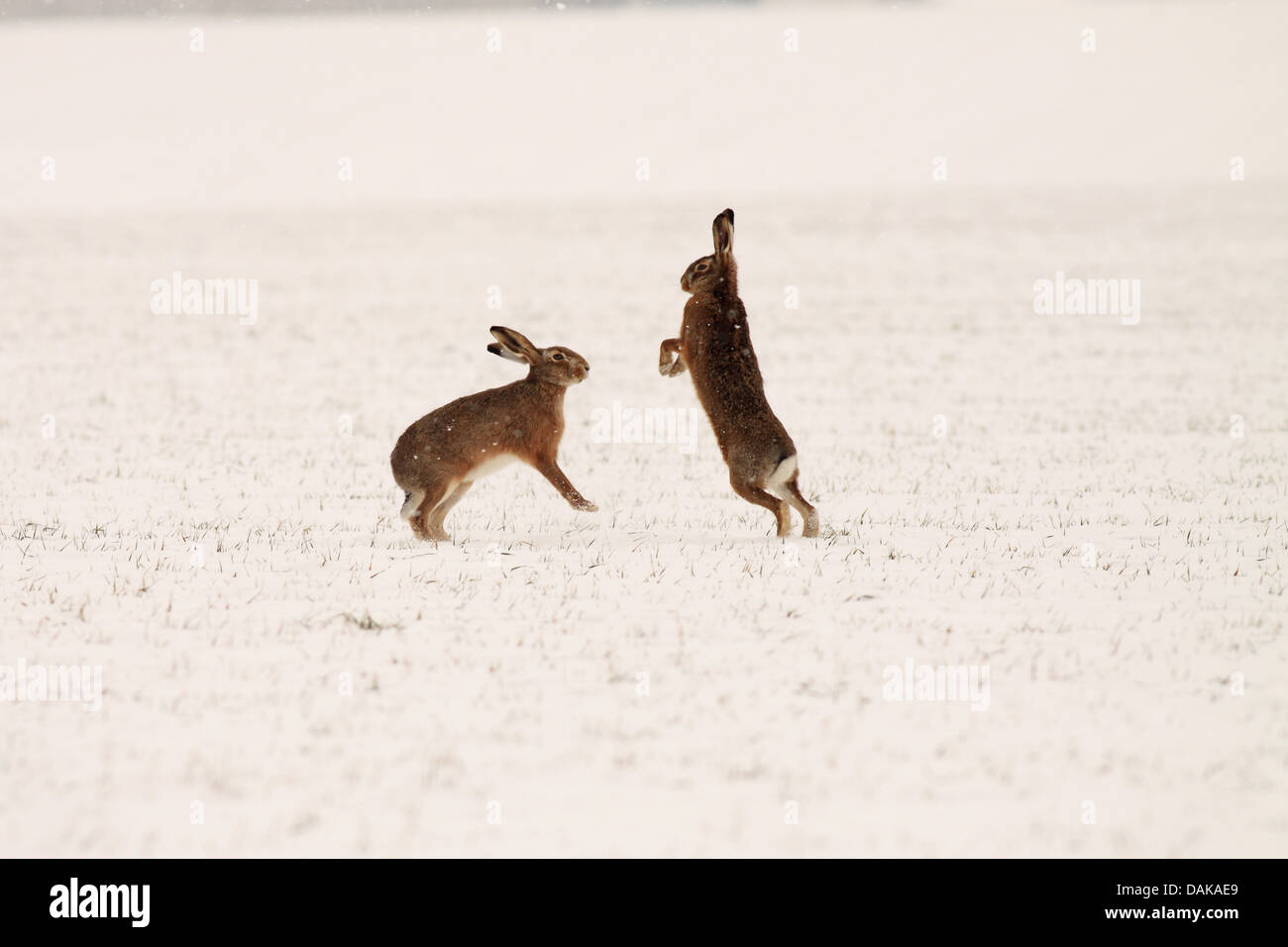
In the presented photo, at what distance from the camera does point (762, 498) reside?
358 inches

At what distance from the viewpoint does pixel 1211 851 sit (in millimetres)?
4750

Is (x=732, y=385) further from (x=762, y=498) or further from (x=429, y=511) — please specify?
(x=429, y=511)

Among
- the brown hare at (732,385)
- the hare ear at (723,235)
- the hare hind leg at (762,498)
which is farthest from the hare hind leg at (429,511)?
the hare ear at (723,235)

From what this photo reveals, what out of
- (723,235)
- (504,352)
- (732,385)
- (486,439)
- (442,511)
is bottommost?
(442,511)

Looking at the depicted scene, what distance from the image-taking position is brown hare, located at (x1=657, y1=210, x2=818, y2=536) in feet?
29.5

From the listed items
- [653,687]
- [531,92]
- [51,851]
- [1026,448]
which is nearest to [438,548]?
[653,687]

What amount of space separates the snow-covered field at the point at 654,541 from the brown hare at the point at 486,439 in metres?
0.35

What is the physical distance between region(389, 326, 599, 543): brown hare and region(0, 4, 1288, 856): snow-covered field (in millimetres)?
352

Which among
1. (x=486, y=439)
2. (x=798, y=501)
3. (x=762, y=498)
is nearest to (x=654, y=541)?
(x=762, y=498)

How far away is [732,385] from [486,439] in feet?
5.41

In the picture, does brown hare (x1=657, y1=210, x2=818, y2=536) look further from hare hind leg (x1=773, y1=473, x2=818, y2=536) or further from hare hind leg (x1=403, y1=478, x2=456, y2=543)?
hare hind leg (x1=403, y1=478, x2=456, y2=543)

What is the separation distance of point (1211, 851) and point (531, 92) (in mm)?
52994

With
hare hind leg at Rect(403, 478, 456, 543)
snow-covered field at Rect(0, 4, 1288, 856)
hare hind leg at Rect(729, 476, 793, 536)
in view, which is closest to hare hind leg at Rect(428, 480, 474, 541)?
hare hind leg at Rect(403, 478, 456, 543)

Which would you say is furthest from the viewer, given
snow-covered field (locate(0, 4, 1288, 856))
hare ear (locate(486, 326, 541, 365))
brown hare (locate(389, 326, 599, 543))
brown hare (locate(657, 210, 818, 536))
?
hare ear (locate(486, 326, 541, 365))
